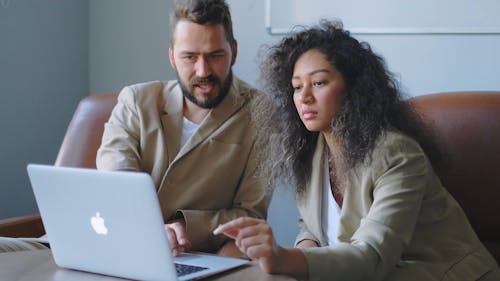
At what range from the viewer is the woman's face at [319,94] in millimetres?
1840

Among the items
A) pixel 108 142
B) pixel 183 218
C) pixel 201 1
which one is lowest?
pixel 183 218

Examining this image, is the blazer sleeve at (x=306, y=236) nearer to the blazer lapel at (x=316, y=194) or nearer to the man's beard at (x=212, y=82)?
the blazer lapel at (x=316, y=194)

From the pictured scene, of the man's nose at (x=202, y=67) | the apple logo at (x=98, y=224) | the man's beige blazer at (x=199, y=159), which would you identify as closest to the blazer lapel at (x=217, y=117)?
the man's beige blazer at (x=199, y=159)

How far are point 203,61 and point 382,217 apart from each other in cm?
81

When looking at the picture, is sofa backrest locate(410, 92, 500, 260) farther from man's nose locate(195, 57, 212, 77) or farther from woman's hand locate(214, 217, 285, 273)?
woman's hand locate(214, 217, 285, 273)

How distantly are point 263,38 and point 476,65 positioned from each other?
77cm

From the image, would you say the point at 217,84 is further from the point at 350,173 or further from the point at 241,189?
the point at 350,173

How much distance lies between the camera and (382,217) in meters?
1.62

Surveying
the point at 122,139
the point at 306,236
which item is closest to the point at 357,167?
the point at 306,236

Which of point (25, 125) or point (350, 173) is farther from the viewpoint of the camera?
point (25, 125)

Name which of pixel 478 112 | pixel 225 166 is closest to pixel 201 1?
pixel 225 166

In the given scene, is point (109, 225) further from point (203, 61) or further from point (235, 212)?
point (203, 61)

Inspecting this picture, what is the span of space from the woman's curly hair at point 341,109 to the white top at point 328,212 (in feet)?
0.19

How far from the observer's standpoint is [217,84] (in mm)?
2238
